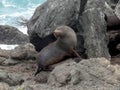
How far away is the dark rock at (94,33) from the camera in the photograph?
336 inches

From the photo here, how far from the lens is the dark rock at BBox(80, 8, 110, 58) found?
853 centimetres

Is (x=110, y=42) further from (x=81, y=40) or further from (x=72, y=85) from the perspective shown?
(x=72, y=85)

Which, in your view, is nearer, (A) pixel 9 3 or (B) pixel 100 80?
(B) pixel 100 80

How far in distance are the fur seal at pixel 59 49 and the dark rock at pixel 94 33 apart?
1.58ft

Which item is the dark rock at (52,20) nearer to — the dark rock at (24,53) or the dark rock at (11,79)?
the dark rock at (24,53)

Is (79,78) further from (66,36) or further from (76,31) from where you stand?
(76,31)

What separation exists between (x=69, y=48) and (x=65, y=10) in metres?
1.14

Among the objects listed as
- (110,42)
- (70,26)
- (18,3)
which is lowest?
(18,3)

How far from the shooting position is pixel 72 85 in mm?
6195

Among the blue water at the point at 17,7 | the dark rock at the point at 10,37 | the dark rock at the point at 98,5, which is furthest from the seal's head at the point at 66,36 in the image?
the blue water at the point at 17,7

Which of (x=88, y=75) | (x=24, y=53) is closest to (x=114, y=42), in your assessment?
(x=24, y=53)

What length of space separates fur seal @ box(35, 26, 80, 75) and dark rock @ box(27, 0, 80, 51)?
0.57 m

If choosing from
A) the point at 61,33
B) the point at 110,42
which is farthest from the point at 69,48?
the point at 110,42

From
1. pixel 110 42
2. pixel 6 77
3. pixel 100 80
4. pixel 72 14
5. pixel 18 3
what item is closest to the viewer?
pixel 100 80
